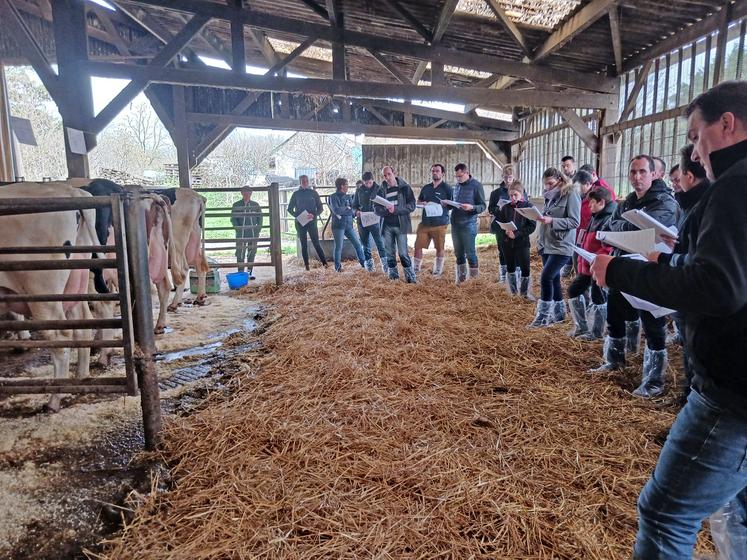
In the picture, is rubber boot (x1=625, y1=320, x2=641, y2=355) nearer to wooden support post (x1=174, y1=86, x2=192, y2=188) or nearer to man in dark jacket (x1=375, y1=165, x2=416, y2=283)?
man in dark jacket (x1=375, y1=165, x2=416, y2=283)

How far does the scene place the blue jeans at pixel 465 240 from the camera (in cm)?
684

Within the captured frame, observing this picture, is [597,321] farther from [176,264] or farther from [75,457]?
[176,264]

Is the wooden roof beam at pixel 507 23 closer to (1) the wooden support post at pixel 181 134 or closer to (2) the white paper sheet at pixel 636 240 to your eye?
(2) the white paper sheet at pixel 636 240

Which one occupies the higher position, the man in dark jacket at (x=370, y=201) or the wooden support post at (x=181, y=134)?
the wooden support post at (x=181, y=134)

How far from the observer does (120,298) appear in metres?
2.45

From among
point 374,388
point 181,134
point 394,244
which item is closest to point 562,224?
point 374,388

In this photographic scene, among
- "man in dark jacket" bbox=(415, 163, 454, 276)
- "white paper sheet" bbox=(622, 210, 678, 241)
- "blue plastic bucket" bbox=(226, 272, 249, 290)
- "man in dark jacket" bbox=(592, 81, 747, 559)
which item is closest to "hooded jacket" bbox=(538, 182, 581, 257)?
"white paper sheet" bbox=(622, 210, 678, 241)

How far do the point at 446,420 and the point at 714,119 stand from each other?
203 centimetres

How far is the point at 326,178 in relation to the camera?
23.2 meters

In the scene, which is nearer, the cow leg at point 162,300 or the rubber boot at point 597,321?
the rubber boot at point 597,321

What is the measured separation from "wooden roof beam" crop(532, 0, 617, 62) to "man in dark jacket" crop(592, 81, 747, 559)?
19.1ft

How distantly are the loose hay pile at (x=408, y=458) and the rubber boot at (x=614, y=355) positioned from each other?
19 centimetres

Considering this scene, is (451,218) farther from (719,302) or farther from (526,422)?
(719,302)

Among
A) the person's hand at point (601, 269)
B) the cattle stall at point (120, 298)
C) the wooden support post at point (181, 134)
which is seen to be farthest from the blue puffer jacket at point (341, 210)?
the person's hand at point (601, 269)
